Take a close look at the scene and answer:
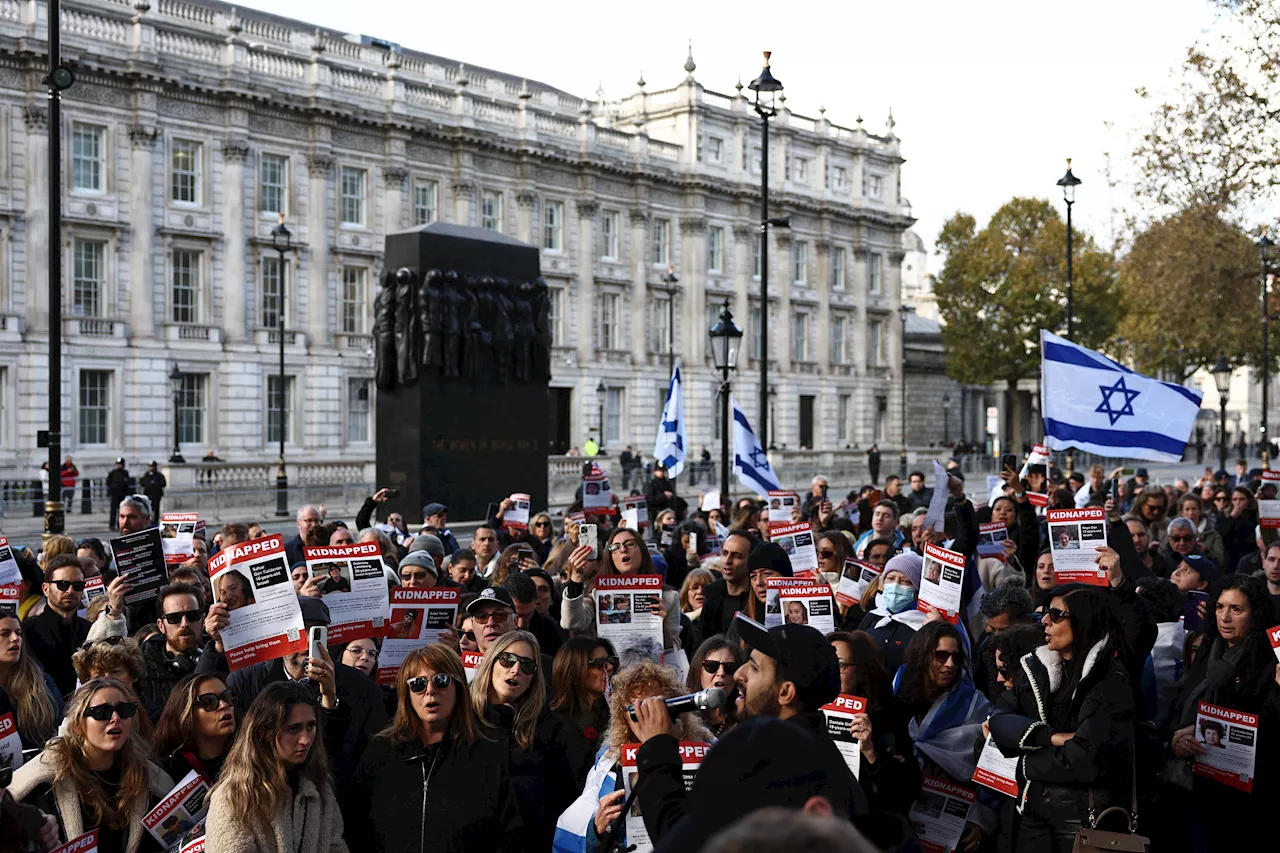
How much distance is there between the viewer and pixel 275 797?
5.10 m

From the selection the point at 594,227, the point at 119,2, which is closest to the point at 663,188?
the point at 594,227

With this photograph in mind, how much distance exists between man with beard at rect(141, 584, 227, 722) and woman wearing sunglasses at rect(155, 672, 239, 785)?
1140mm

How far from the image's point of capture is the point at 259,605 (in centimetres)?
674

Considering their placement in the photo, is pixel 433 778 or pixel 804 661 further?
pixel 433 778

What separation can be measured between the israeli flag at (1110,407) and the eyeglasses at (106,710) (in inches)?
481

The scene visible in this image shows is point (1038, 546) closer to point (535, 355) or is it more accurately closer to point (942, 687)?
point (942, 687)

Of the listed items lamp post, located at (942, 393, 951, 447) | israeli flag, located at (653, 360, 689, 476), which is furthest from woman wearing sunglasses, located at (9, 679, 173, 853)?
lamp post, located at (942, 393, 951, 447)

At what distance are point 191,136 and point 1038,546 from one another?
122 ft

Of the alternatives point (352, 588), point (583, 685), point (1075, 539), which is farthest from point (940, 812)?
point (1075, 539)

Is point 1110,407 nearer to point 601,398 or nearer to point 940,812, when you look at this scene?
point 940,812

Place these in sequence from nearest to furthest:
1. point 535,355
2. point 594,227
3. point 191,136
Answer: point 535,355 → point 191,136 → point 594,227

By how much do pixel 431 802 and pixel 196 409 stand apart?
41502 millimetres

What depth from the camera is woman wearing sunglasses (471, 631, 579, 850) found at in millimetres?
5730

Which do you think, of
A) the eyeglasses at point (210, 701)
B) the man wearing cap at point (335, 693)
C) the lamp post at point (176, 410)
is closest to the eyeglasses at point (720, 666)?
the man wearing cap at point (335, 693)
